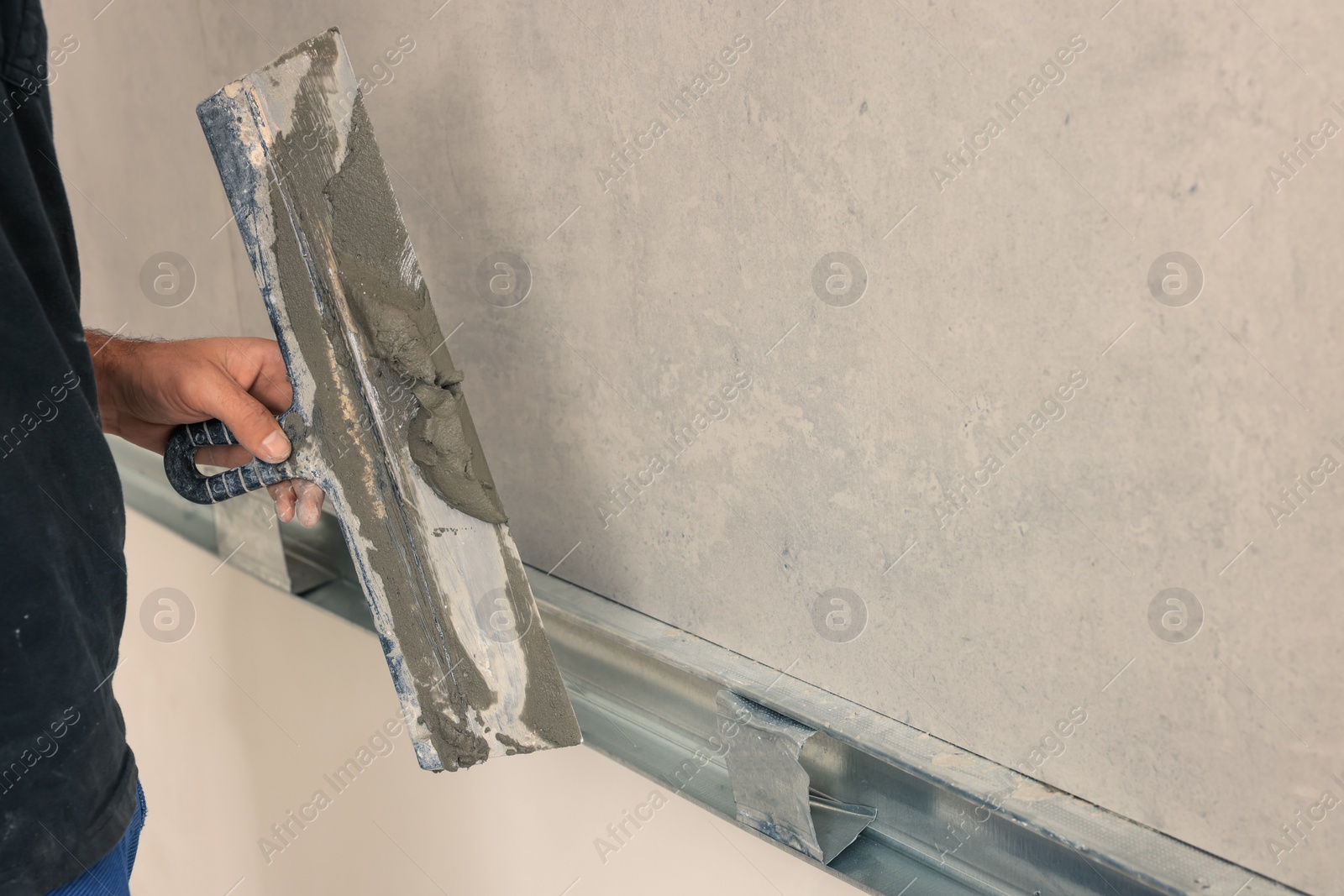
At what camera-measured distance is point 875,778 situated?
104cm

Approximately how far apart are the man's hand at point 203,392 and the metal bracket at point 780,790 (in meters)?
0.57

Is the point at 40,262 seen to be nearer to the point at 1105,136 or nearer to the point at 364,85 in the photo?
the point at 364,85

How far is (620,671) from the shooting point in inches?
50.6

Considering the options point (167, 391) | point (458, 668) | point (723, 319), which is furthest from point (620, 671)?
point (167, 391)

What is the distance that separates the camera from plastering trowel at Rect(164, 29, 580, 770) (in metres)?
0.96

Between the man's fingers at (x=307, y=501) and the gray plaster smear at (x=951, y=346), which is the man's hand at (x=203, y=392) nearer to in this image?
the man's fingers at (x=307, y=501)

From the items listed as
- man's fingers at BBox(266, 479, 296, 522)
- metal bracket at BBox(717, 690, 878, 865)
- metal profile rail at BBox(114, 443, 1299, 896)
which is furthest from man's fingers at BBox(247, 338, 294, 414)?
metal bracket at BBox(717, 690, 878, 865)

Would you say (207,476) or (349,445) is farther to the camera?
(207,476)

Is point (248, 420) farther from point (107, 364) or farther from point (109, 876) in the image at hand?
point (109, 876)

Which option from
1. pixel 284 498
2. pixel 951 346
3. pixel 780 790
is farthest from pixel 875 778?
pixel 284 498

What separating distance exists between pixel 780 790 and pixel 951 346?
53cm

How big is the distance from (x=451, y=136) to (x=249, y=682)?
1.30 meters

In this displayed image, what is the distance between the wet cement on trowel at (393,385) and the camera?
3.17ft

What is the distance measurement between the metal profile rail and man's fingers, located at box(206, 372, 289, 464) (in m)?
0.43
